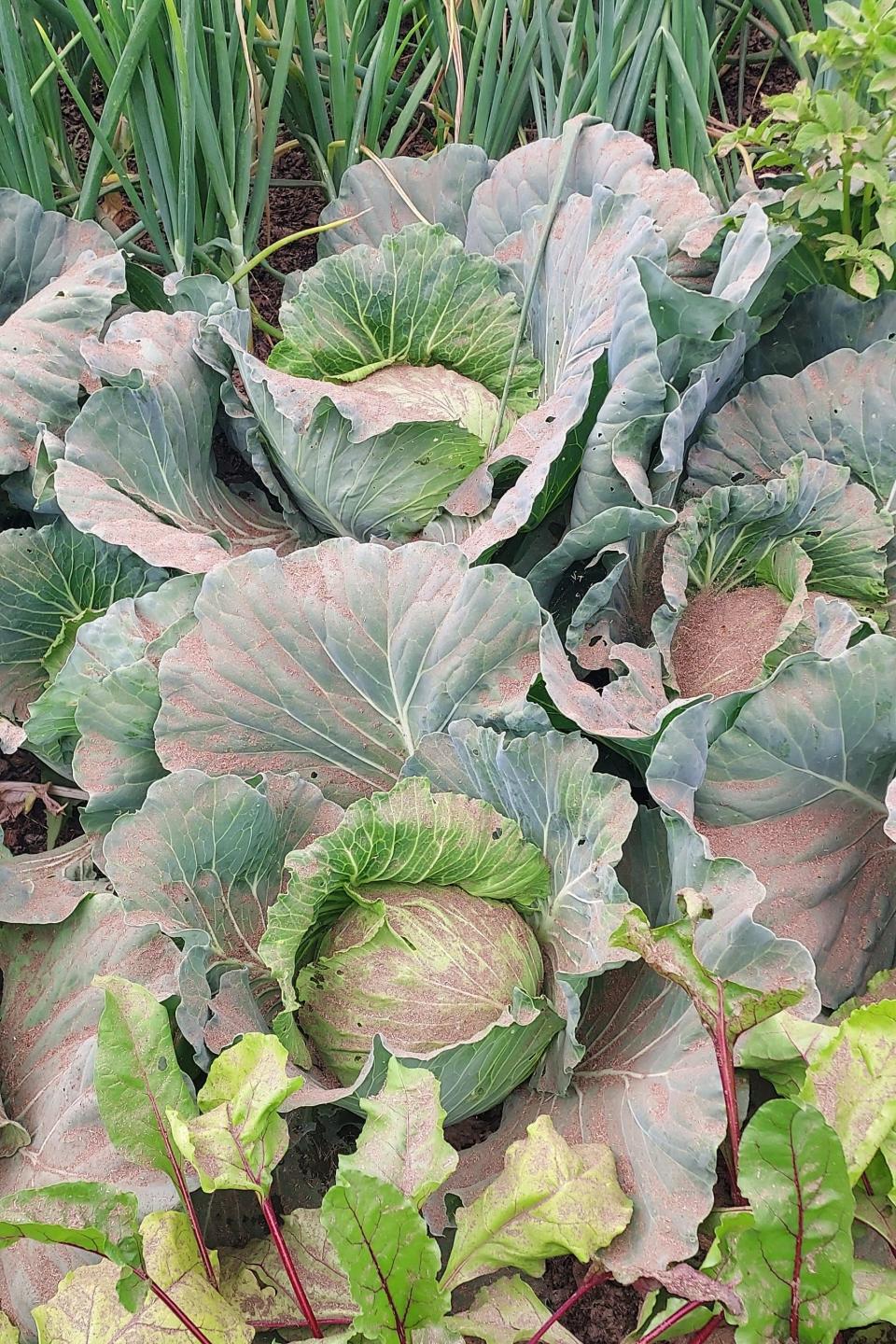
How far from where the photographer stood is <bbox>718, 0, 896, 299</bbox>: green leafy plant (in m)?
1.64

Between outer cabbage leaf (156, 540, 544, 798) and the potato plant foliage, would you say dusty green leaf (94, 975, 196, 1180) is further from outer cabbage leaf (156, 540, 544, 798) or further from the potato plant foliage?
outer cabbage leaf (156, 540, 544, 798)

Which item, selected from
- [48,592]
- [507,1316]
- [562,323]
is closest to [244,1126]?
[507,1316]

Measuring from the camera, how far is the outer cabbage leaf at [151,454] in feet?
5.42

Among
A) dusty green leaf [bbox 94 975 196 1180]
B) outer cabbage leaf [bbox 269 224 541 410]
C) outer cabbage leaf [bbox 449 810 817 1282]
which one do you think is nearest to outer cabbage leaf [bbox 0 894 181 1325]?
dusty green leaf [bbox 94 975 196 1180]

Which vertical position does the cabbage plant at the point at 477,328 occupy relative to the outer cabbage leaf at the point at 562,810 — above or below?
above

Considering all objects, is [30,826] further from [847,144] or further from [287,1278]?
[847,144]

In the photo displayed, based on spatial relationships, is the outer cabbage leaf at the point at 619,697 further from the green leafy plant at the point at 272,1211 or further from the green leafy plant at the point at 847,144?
the green leafy plant at the point at 847,144

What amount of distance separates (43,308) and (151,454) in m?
0.42

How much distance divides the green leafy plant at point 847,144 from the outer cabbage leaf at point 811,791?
804 millimetres

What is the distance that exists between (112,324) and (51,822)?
87 cm

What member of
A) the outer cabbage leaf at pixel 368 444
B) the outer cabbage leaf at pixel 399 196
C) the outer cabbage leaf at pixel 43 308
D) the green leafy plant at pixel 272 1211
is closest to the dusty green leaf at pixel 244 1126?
the green leafy plant at pixel 272 1211

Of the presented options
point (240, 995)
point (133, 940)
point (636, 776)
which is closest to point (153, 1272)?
point (240, 995)

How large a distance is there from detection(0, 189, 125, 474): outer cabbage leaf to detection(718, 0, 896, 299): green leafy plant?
116 cm

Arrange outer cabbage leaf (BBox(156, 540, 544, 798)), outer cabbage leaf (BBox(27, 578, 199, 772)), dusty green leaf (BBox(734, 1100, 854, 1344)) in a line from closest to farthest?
dusty green leaf (BBox(734, 1100, 854, 1344)) → outer cabbage leaf (BBox(156, 540, 544, 798)) → outer cabbage leaf (BBox(27, 578, 199, 772))
